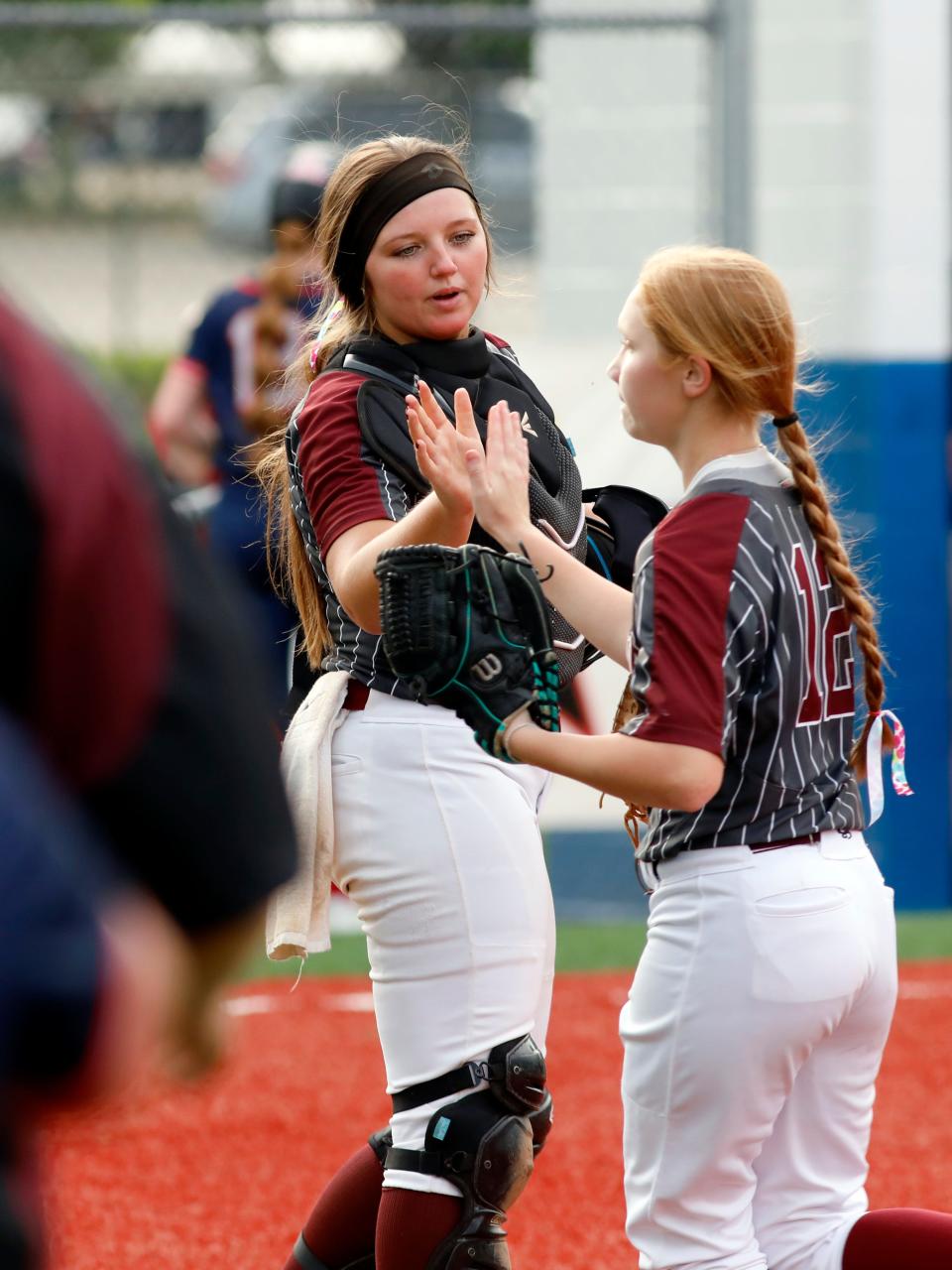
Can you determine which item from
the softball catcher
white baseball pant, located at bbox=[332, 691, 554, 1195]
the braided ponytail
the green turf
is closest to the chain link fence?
the softball catcher

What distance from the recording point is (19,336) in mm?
1085

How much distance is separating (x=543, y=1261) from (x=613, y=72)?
4717 millimetres

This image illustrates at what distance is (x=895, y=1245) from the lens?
7.43 ft

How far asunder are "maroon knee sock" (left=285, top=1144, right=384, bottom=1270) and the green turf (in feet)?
10.7

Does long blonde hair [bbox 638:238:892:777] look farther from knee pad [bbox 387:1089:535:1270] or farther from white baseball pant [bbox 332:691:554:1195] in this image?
knee pad [bbox 387:1089:535:1270]

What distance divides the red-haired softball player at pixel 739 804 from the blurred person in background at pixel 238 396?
11.7 ft

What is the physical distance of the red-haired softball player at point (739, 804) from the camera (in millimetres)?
2104

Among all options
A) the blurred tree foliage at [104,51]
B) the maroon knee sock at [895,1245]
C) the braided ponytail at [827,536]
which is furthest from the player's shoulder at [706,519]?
the blurred tree foliage at [104,51]

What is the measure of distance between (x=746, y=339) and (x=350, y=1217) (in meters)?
1.45

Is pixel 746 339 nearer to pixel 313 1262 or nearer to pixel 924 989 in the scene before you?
pixel 313 1262

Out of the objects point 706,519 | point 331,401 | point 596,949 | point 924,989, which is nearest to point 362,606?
point 331,401

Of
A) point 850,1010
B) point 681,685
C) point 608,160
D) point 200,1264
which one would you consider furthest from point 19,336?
point 608,160

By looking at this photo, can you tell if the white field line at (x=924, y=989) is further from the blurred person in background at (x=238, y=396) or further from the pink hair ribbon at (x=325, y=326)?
the pink hair ribbon at (x=325, y=326)

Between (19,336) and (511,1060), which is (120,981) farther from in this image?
(511,1060)
